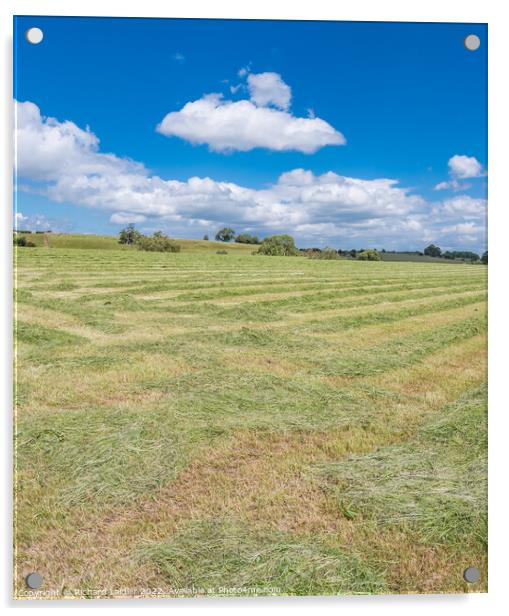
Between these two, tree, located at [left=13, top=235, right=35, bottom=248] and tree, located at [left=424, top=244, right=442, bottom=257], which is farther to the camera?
tree, located at [left=424, top=244, right=442, bottom=257]

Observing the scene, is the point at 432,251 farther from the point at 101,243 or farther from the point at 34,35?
the point at 34,35

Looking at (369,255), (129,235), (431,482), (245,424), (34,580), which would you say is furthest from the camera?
(369,255)

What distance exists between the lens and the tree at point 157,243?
12.2ft

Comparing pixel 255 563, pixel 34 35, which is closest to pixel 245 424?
pixel 255 563

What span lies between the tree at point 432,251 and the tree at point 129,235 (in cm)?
232

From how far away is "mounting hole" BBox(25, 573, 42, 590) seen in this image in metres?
3.03

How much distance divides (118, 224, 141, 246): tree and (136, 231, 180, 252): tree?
3 centimetres

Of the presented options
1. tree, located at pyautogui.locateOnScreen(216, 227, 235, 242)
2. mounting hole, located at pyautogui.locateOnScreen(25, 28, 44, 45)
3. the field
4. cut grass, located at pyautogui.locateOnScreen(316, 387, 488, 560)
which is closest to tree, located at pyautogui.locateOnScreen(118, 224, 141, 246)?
the field

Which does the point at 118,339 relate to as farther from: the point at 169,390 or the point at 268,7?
the point at 268,7

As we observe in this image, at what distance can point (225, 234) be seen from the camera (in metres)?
3.93

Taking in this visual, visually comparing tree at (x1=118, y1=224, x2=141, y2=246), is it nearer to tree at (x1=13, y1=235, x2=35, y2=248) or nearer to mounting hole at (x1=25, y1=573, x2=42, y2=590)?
tree at (x1=13, y1=235, x2=35, y2=248)

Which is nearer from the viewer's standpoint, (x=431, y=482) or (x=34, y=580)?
(x=34, y=580)
